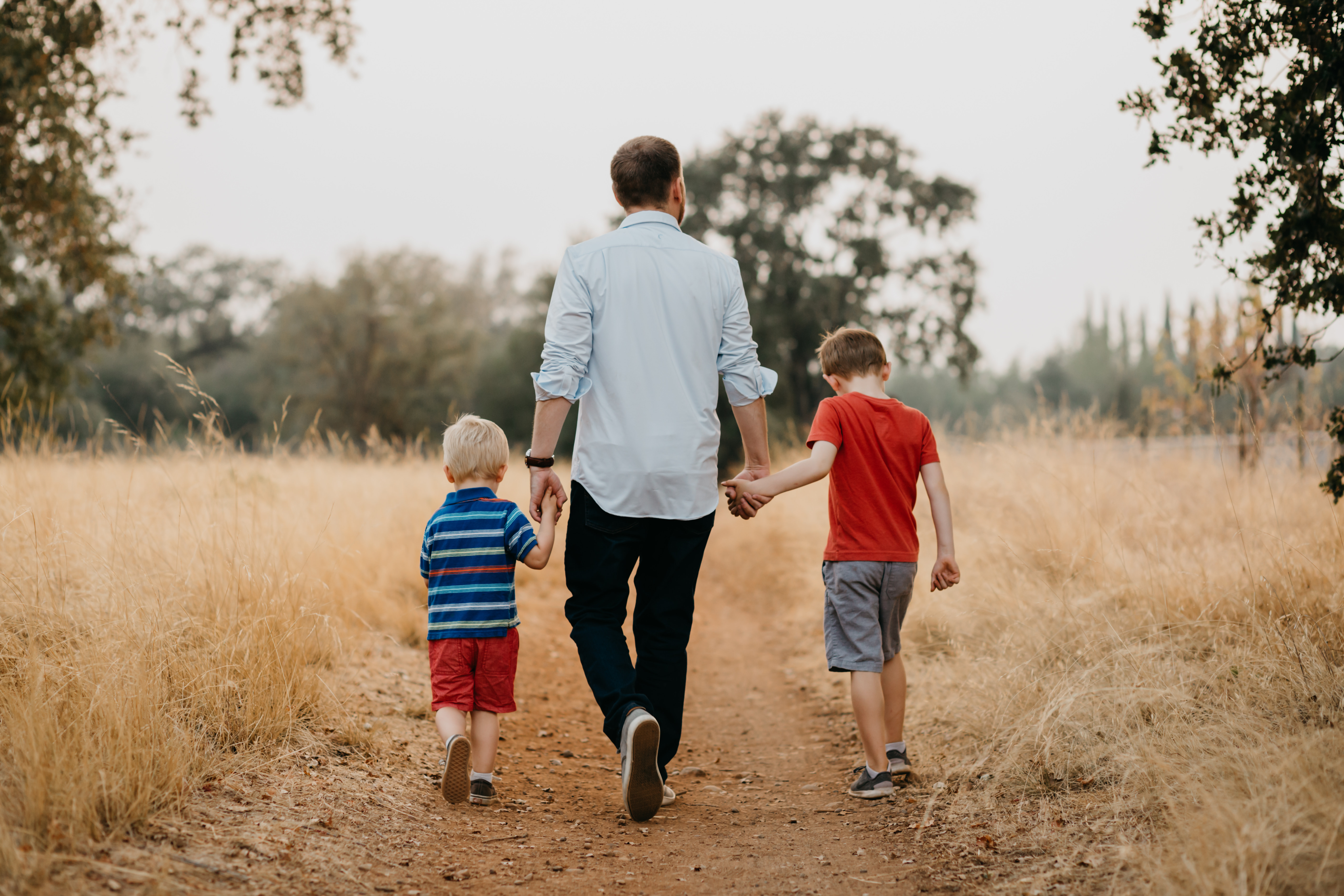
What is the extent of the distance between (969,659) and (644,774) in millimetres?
2279

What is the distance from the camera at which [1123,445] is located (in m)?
9.30

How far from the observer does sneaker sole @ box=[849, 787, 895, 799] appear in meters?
3.46

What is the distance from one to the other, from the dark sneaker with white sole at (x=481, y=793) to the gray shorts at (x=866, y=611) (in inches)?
56.5

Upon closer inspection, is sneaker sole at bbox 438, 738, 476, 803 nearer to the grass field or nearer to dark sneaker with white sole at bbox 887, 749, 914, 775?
the grass field

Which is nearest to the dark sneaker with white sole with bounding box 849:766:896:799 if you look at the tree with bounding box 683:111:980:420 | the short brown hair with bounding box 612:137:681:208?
the short brown hair with bounding box 612:137:681:208

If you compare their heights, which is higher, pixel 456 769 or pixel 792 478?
pixel 792 478

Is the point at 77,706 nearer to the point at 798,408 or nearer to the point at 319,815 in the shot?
the point at 319,815

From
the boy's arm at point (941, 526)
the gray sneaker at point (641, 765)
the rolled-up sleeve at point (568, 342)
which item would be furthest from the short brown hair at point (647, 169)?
the gray sneaker at point (641, 765)

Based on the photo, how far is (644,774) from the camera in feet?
10.2

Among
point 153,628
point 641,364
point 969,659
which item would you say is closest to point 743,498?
point 641,364

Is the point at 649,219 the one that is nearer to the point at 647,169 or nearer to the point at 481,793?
the point at 647,169

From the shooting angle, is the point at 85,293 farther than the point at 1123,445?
Yes

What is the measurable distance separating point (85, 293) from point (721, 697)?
13.1 m

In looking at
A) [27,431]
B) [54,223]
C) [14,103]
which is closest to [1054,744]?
[27,431]
